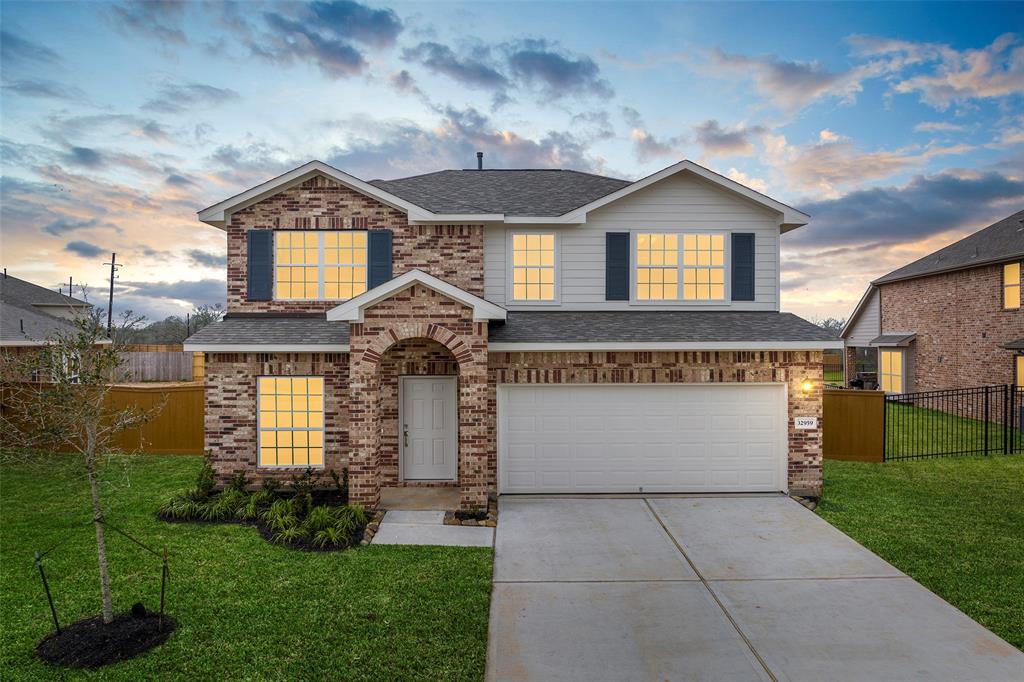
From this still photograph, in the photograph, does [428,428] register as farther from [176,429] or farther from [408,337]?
[176,429]

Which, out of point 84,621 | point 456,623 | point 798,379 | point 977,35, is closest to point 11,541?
point 84,621

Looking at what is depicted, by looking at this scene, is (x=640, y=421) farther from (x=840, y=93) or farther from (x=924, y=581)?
(x=840, y=93)

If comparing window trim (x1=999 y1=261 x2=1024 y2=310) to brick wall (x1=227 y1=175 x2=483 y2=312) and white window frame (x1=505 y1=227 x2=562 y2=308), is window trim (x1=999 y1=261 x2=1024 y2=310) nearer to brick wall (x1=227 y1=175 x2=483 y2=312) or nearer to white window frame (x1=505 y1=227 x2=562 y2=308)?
white window frame (x1=505 y1=227 x2=562 y2=308)

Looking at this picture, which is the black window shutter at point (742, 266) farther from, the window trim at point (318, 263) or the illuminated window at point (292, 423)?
the illuminated window at point (292, 423)

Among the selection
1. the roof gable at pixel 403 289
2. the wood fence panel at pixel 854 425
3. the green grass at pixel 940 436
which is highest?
the roof gable at pixel 403 289

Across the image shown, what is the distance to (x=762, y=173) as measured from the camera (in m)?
17.4

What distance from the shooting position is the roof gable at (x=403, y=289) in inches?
340

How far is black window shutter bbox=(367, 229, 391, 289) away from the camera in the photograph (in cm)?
1105

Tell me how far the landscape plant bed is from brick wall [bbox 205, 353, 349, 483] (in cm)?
30

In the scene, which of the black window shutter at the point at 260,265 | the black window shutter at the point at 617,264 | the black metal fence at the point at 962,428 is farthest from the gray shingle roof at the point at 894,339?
the black window shutter at the point at 260,265

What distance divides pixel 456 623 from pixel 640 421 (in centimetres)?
597

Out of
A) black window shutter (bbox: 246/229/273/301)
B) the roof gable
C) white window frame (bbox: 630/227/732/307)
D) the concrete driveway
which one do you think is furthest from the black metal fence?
black window shutter (bbox: 246/229/273/301)

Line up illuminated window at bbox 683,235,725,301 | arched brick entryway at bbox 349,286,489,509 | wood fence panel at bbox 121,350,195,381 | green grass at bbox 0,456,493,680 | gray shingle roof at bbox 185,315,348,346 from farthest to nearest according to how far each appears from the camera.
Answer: wood fence panel at bbox 121,350,195,381, illuminated window at bbox 683,235,725,301, gray shingle roof at bbox 185,315,348,346, arched brick entryway at bbox 349,286,489,509, green grass at bbox 0,456,493,680

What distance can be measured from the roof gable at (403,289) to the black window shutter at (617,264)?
3.75 metres
